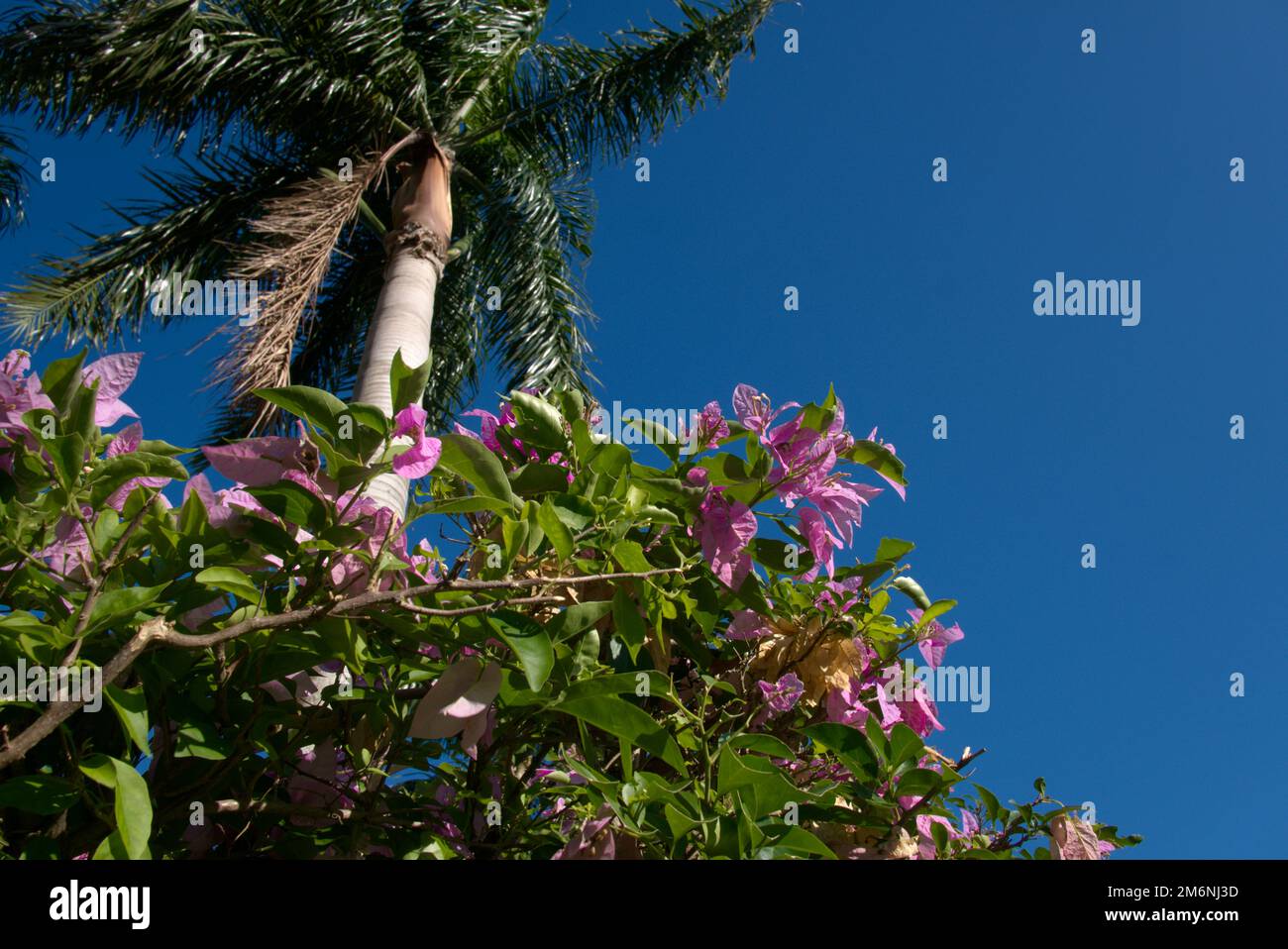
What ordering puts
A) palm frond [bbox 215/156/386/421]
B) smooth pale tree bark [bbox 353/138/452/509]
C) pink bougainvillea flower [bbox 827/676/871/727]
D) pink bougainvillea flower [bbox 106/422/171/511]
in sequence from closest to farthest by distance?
pink bougainvillea flower [bbox 106/422/171/511] → pink bougainvillea flower [bbox 827/676/871/727] → smooth pale tree bark [bbox 353/138/452/509] → palm frond [bbox 215/156/386/421]

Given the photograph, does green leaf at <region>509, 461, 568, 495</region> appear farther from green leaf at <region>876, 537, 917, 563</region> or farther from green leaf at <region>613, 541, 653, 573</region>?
green leaf at <region>876, 537, 917, 563</region>

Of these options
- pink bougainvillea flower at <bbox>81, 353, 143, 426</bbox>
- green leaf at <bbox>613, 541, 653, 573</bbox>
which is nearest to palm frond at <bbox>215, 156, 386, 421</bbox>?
pink bougainvillea flower at <bbox>81, 353, 143, 426</bbox>

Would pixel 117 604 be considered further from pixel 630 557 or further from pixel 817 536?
pixel 817 536

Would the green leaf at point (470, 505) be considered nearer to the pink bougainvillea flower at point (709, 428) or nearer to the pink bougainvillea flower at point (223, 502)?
the pink bougainvillea flower at point (223, 502)

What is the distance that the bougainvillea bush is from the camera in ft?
2.91

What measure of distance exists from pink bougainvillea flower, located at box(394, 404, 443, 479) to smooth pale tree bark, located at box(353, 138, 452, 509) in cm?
327

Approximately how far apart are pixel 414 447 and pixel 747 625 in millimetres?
467

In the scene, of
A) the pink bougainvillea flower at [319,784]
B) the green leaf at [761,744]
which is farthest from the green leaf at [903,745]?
the pink bougainvillea flower at [319,784]

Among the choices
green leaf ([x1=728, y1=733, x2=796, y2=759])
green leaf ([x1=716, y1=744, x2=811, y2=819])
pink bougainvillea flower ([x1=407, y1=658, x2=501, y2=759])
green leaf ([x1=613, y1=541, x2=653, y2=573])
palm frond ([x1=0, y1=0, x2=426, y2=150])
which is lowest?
green leaf ([x1=716, y1=744, x2=811, y2=819])

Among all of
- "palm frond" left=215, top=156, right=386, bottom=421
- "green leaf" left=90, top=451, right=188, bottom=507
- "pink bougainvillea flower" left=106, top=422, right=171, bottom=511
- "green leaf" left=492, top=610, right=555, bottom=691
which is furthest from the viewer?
"palm frond" left=215, top=156, right=386, bottom=421

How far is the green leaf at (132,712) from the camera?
2.59ft

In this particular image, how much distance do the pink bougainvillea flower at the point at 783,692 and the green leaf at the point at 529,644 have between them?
0.36 m
